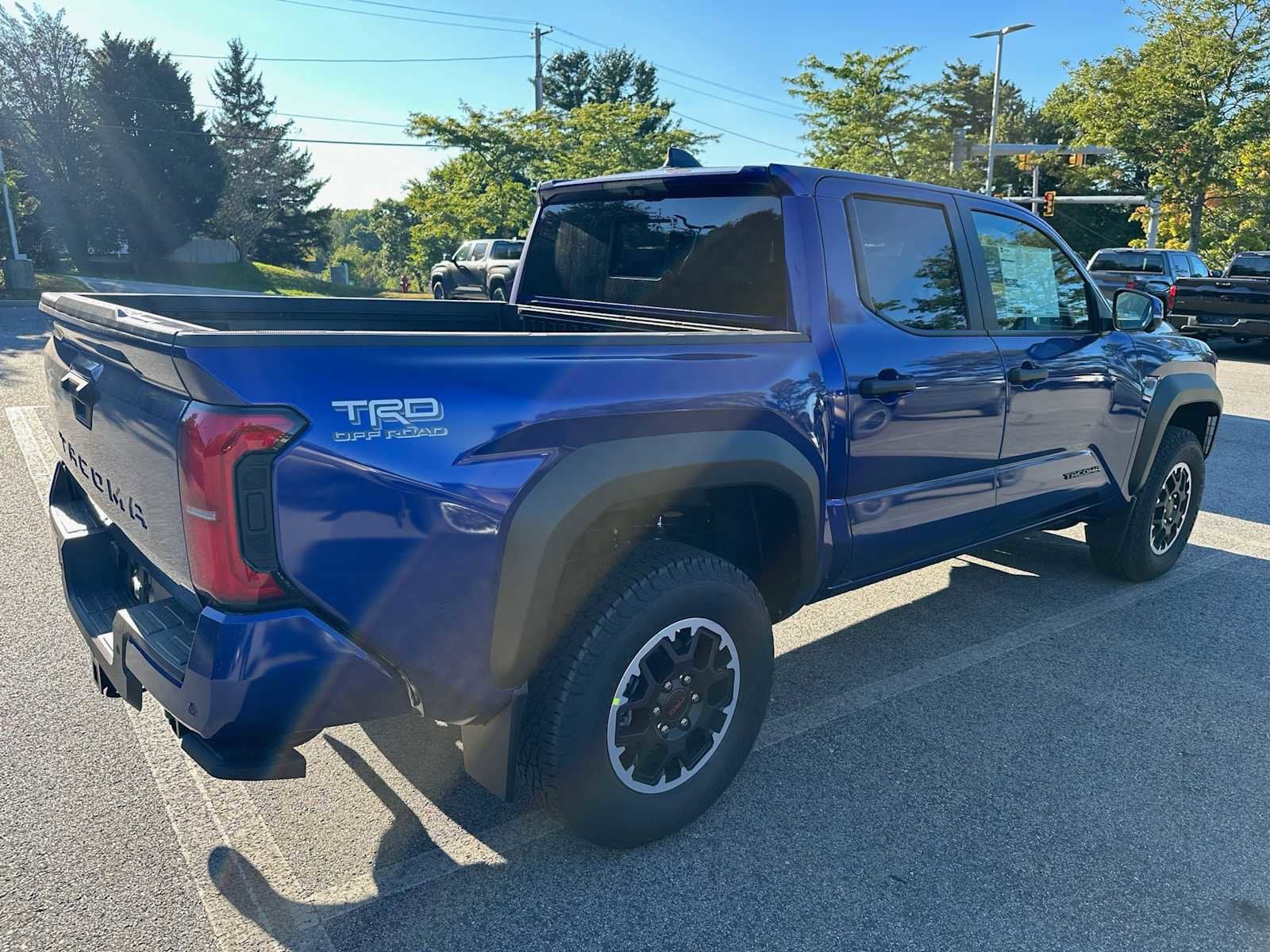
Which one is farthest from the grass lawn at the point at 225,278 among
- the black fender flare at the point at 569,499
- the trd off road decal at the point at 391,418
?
the trd off road decal at the point at 391,418

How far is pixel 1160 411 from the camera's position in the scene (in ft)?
15.0

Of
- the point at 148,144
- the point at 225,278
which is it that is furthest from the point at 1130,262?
the point at 148,144

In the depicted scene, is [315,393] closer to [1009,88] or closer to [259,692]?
[259,692]

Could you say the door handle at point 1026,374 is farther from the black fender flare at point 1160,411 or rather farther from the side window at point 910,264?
the black fender flare at point 1160,411

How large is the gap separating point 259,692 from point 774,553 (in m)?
1.69

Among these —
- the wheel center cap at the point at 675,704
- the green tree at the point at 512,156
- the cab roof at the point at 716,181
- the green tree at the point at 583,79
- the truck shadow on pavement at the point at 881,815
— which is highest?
the green tree at the point at 583,79

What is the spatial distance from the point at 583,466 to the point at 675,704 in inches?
31.7

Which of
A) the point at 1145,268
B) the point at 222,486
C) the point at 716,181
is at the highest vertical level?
the point at 1145,268

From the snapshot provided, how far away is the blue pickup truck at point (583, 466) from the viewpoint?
6.42ft

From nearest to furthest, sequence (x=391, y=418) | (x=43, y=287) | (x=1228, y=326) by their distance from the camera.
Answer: (x=391, y=418)
(x=1228, y=326)
(x=43, y=287)

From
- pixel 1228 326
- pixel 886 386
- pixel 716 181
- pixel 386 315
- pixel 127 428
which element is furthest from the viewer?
pixel 1228 326

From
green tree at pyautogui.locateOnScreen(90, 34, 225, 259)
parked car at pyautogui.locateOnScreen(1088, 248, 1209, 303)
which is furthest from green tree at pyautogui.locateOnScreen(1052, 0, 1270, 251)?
green tree at pyautogui.locateOnScreen(90, 34, 225, 259)

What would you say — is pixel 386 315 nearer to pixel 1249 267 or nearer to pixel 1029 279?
pixel 1029 279

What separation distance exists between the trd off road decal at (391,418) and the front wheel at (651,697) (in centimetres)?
71
